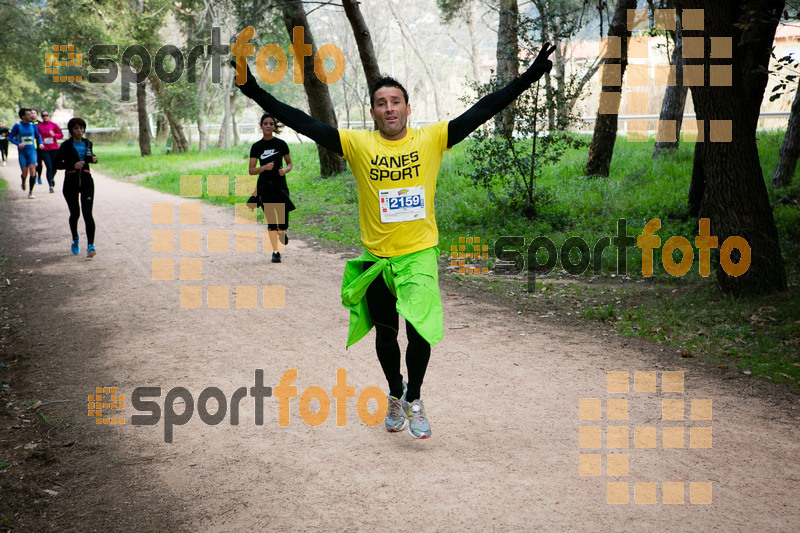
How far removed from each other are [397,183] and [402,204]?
0.14m

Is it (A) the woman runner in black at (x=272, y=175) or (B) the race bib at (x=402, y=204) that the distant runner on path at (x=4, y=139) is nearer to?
(A) the woman runner in black at (x=272, y=175)

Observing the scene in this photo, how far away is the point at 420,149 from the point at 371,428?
1956 millimetres

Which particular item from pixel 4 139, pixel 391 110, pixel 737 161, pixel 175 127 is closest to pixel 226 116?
pixel 175 127

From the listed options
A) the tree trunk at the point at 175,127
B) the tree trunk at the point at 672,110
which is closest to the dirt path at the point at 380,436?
the tree trunk at the point at 672,110

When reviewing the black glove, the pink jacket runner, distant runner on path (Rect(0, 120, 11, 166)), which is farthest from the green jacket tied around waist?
distant runner on path (Rect(0, 120, 11, 166))

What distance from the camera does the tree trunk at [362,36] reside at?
1424 cm

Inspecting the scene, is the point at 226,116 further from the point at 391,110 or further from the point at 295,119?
the point at 391,110

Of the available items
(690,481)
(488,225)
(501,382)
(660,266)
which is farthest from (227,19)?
(690,481)

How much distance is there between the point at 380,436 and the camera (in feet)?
14.9

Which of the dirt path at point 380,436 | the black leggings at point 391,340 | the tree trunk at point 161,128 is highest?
the tree trunk at point 161,128

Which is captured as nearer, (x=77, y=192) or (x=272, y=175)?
(x=272, y=175)

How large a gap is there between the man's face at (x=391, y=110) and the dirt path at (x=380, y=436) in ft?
6.70

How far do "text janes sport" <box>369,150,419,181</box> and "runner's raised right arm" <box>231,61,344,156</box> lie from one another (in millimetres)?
293

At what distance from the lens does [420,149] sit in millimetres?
4199
